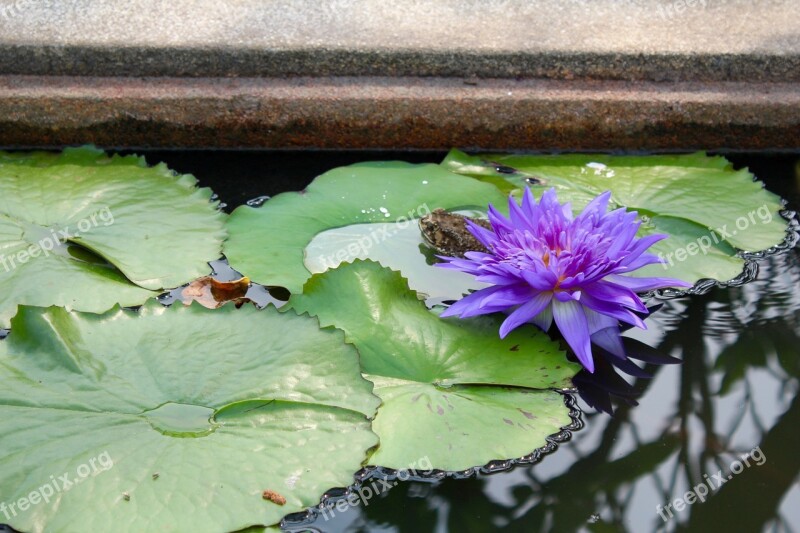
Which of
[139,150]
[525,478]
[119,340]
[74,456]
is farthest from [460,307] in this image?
[139,150]

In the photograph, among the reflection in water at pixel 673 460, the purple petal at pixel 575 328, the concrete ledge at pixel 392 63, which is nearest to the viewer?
the reflection in water at pixel 673 460

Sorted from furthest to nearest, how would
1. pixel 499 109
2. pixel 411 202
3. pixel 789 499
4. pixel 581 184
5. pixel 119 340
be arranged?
pixel 499 109
pixel 581 184
pixel 411 202
pixel 119 340
pixel 789 499

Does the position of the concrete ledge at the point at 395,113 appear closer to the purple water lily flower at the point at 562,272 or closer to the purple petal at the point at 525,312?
the purple water lily flower at the point at 562,272

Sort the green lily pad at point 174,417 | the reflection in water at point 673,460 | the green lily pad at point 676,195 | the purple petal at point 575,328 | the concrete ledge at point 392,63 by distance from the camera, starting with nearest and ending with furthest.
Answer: the green lily pad at point 174,417 < the reflection in water at point 673,460 < the purple petal at point 575,328 < the green lily pad at point 676,195 < the concrete ledge at point 392,63

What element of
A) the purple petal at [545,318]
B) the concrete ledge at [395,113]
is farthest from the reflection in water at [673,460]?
the concrete ledge at [395,113]

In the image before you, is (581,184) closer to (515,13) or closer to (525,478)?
(515,13)

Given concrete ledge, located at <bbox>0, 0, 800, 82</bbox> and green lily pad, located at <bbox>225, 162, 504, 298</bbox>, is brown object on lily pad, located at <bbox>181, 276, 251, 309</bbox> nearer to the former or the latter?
green lily pad, located at <bbox>225, 162, 504, 298</bbox>

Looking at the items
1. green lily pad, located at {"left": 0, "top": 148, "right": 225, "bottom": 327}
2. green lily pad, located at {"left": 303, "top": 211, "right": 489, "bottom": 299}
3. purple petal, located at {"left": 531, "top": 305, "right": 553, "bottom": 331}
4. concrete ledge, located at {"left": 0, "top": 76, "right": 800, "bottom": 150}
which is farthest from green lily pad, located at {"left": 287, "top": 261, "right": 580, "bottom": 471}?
concrete ledge, located at {"left": 0, "top": 76, "right": 800, "bottom": 150}
